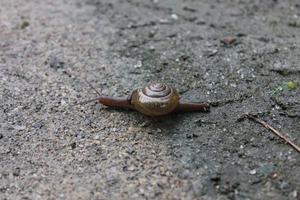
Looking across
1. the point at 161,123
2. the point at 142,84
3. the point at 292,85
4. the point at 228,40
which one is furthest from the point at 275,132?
the point at 228,40

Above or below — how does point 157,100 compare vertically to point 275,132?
above

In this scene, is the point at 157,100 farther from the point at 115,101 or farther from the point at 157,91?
the point at 115,101

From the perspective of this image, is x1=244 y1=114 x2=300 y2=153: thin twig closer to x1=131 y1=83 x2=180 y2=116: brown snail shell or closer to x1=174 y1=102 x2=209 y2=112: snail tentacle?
x1=174 y1=102 x2=209 y2=112: snail tentacle

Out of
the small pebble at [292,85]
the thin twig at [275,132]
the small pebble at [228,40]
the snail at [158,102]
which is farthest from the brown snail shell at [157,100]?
the small pebble at [228,40]

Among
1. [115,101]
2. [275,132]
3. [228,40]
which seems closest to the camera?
[275,132]

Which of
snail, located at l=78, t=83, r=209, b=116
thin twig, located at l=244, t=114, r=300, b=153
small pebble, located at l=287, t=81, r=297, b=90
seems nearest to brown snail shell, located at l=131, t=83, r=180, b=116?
snail, located at l=78, t=83, r=209, b=116

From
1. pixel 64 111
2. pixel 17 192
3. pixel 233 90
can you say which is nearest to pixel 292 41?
pixel 233 90
